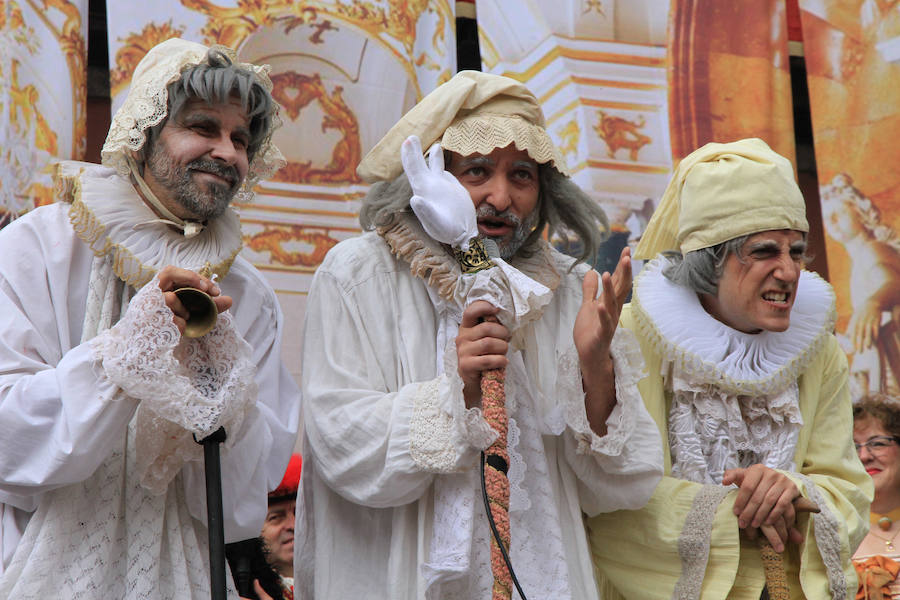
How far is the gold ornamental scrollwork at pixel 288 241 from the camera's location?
5.43 meters

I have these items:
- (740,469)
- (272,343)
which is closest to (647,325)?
(740,469)

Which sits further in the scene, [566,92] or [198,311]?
[566,92]

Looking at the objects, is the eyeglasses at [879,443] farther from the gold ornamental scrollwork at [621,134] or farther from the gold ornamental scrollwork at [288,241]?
the gold ornamental scrollwork at [288,241]

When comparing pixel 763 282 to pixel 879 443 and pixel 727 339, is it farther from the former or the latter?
pixel 879 443

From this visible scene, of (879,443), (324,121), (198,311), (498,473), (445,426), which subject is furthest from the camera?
(324,121)

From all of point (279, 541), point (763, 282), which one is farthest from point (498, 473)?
point (279, 541)

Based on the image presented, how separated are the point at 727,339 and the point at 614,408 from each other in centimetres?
64

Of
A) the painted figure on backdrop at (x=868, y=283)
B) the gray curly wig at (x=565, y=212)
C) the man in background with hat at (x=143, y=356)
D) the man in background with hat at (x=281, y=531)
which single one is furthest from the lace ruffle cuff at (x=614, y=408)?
the painted figure on backdrop at (x=868, y=283)

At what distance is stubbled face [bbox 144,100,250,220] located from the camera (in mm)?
3553

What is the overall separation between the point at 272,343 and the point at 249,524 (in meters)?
0.50

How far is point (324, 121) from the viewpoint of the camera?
5.58 m

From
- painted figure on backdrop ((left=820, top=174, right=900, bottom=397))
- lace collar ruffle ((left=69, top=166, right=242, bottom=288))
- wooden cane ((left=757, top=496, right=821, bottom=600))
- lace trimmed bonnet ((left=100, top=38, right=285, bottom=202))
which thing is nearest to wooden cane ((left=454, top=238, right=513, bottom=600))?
lace collar ruffle ((left=69, top=166, right=242, bottom=288))

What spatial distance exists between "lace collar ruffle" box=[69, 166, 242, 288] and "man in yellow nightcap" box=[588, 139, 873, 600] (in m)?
1.21

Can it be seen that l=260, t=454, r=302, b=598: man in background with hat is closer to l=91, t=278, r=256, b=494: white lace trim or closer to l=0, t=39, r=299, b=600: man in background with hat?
l=0, t=39, r=299, b=600: man in background with hat
